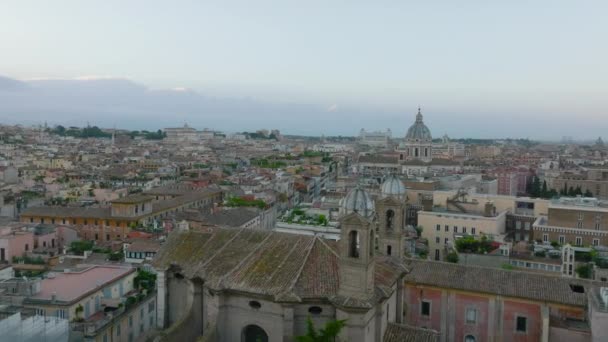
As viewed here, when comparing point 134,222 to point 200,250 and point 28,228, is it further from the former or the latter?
point 200,250

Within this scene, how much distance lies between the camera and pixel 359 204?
16688 mm

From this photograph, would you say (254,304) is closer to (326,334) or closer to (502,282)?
(326,334)

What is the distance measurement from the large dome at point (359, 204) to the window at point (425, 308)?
8.60 m

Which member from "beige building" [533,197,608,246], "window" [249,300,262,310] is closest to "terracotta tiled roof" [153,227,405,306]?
"window" [249,300,262,310]

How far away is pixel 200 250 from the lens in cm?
2053

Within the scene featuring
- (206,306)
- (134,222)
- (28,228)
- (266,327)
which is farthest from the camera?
(134,222)

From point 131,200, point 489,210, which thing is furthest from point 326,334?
point 131,200

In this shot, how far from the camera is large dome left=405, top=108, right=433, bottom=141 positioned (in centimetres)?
9862

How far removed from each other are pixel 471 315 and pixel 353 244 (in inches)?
355

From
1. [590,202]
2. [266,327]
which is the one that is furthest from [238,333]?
[590,202]

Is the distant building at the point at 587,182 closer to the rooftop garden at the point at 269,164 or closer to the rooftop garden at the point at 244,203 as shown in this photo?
the rooftop garden at the point at 269,164

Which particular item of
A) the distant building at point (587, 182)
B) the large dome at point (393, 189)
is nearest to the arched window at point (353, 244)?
the large dome at point (393, 189)

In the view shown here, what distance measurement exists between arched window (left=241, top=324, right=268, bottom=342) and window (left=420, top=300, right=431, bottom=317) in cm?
851

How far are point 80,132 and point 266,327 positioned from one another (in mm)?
187965
